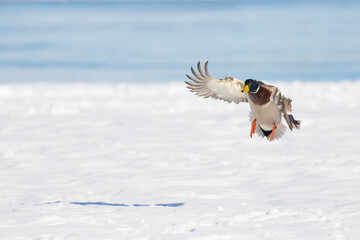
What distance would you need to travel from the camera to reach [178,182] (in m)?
8.97

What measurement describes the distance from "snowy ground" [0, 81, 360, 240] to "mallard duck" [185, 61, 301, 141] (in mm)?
2398

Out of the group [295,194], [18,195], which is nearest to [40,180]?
[18,195]

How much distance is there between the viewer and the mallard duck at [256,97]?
10.7 feet

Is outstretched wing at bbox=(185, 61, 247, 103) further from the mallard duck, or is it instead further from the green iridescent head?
the green iridescent head

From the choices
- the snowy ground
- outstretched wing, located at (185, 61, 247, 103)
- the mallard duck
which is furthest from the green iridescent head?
the snowy ground

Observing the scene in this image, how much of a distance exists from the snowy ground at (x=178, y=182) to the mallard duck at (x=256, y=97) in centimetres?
240

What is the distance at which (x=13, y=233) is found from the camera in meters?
5.92

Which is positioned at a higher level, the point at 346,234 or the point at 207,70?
the point at 207,70

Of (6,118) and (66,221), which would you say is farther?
(6,118)

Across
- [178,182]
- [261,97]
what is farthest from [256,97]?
[178,182]

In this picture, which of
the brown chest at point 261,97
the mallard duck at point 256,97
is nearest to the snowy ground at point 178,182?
the mallard duck at point 256,97

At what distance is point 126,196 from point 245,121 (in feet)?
38.0

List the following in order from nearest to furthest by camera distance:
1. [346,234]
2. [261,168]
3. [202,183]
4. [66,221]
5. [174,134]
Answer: [346,234], [66,221], [202,183], [261,168], [174,134]

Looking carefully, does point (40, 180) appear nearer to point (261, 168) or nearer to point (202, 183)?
point (202, 183)
